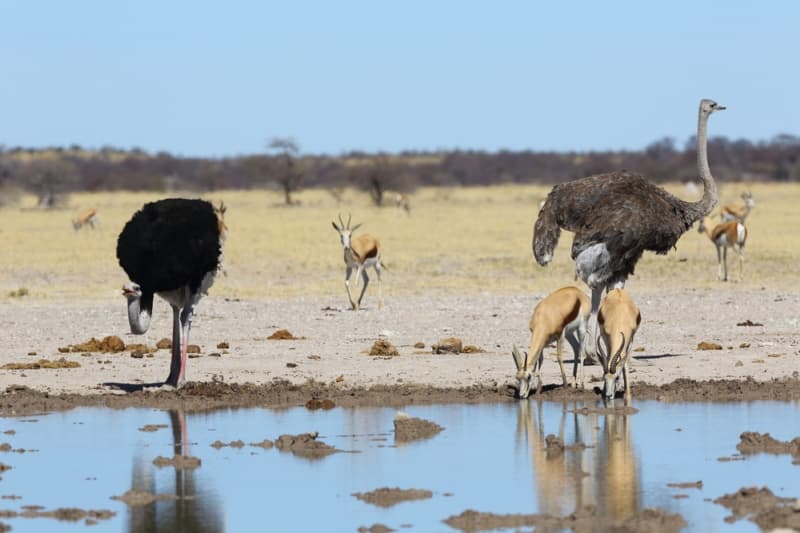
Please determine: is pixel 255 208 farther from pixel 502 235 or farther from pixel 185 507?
pixel 185 507

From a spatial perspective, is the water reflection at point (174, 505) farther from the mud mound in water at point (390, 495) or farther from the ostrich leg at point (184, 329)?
the ostrich leg at point (184, 329)

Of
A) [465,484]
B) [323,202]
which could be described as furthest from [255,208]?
[465,484]

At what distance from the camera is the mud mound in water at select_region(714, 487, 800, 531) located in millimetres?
8203

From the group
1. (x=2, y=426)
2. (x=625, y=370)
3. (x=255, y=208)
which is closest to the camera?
(x=2, y=426)

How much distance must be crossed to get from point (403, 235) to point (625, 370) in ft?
93.0

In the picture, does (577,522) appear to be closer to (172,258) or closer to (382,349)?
(172,258)

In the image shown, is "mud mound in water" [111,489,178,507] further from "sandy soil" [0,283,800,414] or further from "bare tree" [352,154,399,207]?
"bare tree" [352,154,399,207]

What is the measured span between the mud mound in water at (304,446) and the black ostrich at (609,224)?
13.9 ft

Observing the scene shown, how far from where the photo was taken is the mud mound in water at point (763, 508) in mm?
8203

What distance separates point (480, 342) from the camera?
1728cm

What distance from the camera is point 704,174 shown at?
17.0 metres

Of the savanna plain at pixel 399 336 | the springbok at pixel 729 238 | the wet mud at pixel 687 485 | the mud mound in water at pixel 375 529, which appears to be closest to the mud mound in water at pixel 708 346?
the savanna plain at pixel 399 336

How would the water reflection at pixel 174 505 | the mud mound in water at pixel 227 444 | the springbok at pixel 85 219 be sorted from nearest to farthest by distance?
the water reflection at pixel 174 505, the mud mound in water at pixel 227 444, the springbok at pixel 85 219

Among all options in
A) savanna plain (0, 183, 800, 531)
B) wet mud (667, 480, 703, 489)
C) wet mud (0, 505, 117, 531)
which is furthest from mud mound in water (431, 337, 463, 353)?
wet mud (0, 505, 117, 531)
